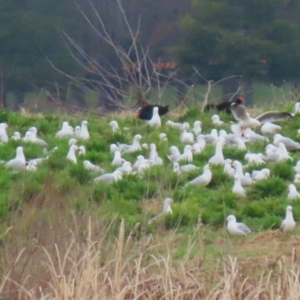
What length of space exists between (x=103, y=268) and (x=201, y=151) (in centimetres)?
462

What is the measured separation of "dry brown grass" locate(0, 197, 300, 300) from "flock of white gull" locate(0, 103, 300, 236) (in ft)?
4.20

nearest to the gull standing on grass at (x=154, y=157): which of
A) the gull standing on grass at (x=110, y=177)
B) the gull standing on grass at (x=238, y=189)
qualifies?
the gull standing on grass at (x=110, y=177)

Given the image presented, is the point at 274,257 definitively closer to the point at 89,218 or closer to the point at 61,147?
the point at 89,218

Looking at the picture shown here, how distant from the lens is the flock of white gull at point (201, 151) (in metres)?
8.84

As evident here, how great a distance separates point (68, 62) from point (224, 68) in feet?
17.1

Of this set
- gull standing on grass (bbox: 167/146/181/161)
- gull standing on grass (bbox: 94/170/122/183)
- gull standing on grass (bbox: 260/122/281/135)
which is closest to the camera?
gull standing on grass (bbox: 94/170/122/183)

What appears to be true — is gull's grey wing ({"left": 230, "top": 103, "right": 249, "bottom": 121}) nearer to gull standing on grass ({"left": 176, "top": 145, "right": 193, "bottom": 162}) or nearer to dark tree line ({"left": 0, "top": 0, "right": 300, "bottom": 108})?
gull standing on grass ({"left": 176, "top": 145, "right": 193, "bottom": 162})

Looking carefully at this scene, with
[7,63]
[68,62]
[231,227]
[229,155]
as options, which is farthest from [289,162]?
[7,63]

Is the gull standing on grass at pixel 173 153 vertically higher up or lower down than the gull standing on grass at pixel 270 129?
higher up

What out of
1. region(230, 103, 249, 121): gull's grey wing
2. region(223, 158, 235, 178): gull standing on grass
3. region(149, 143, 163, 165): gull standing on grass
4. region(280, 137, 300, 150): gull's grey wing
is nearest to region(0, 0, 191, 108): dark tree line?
region(230, 103, 249, 121): gull's grey wing

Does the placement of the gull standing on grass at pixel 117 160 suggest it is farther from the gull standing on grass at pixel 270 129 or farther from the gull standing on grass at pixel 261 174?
the gull standing on grass at pixel 270 129

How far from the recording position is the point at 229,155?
400 inches

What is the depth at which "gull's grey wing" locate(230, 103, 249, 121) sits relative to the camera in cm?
1163

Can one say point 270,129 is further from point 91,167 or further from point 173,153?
point 91,167
